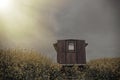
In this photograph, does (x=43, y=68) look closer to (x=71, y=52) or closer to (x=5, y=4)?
(x=71, y=52)

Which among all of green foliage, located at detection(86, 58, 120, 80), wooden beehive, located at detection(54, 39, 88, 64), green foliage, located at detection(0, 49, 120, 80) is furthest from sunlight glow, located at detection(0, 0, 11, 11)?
green foliage, located at detection(86, 58, 120, 80)

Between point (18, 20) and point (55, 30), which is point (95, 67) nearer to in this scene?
point (55, 30)

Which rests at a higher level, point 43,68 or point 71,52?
point 71,52

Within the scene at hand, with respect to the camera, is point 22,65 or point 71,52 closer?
point 22,65

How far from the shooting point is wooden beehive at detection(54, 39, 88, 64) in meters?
4.05

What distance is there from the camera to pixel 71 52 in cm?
418

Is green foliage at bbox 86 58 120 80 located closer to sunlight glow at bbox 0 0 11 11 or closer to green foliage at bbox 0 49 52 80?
green foliage at bbox 0 49 52 80

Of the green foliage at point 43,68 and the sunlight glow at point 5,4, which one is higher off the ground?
the sunlight glow at point 5,4

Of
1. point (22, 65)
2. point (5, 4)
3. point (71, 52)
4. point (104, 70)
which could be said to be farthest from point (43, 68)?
point (5, 4)

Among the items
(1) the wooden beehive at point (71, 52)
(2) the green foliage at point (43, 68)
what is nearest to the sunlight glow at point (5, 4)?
(2) the green foliage at point (43, 68)

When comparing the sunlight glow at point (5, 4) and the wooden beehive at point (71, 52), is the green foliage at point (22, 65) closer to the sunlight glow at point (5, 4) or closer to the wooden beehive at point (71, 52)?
the wooden beehive at point (71, 52)

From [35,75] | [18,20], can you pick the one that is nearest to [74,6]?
[18,20]

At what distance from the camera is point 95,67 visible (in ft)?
13.6

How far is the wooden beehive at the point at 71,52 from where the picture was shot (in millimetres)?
4055
